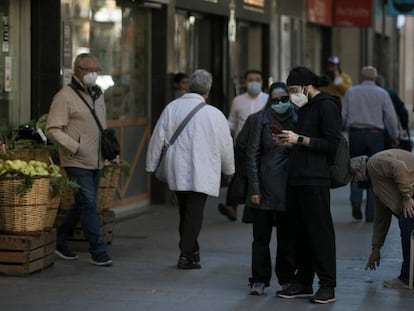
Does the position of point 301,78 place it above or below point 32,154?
above

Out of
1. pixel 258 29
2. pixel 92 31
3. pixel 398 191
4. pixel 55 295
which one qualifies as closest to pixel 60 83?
pixel 92 31

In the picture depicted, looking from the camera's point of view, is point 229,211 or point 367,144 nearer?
point 229,211

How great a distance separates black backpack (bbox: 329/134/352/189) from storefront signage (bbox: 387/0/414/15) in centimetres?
1393

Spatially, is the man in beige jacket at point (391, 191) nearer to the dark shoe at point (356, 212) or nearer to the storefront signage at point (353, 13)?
the dark shoe at point (356, 212)

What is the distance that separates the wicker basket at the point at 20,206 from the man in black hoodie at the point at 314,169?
2.20 meters

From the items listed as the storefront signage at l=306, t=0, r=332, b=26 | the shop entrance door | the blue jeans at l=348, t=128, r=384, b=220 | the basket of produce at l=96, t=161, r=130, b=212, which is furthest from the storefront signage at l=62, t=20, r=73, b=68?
the storefront signage at l=306, t=0, r=332, b=26

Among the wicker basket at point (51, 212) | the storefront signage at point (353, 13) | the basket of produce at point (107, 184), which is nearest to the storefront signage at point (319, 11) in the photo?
the storefront signage at point (353, 13)

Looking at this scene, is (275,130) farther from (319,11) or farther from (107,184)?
(319,11)

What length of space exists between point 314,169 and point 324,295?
3.21 ft

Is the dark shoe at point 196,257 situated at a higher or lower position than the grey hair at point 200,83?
lower

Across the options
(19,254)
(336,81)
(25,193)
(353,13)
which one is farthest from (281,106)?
(353,13)

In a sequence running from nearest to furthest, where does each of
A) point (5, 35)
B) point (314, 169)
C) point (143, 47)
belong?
point (314, 169) < point (5, 35) < point (143, 47)

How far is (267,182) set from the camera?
8164 mm

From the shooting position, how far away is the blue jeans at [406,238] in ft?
28.1
